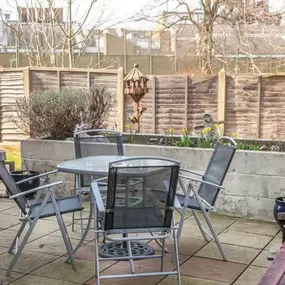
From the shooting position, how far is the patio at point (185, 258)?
315 centimetres

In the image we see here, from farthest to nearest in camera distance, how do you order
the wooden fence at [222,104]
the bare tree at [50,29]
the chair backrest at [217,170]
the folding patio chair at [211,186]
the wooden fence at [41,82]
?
the bare tree at [50,29] → the wooden fence at [41,82] → the wooden fence at [222,104] → the chair backrest at [217,170] → the folding patio chair at [211,186]

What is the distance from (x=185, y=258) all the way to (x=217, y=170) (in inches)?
27.5

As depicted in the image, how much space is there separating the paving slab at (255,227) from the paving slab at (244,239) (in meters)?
0.10

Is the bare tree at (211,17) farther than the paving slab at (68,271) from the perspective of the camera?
Yes

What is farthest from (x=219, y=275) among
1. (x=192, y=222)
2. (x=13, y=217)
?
(x=13, y=217)

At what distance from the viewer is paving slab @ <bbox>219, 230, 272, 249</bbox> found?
3871mm

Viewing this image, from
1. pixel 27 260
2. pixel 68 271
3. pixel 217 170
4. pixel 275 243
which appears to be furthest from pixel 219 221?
pixel 27 260

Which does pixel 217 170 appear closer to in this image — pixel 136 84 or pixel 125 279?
pixel 125 279

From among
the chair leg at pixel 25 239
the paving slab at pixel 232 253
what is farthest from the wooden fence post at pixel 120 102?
the chair leg at pixel 25 239

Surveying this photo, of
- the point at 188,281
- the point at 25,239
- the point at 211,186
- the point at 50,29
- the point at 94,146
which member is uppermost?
the point at 50,29

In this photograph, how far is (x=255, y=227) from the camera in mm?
4336

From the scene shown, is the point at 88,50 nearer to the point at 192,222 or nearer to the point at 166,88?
the point at 166,88

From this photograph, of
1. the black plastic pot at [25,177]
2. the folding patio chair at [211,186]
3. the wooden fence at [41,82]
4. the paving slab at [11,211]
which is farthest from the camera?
the wooden fence at [41,82]

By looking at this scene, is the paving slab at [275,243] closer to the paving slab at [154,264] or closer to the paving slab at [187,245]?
the paving slab at [187,245]
